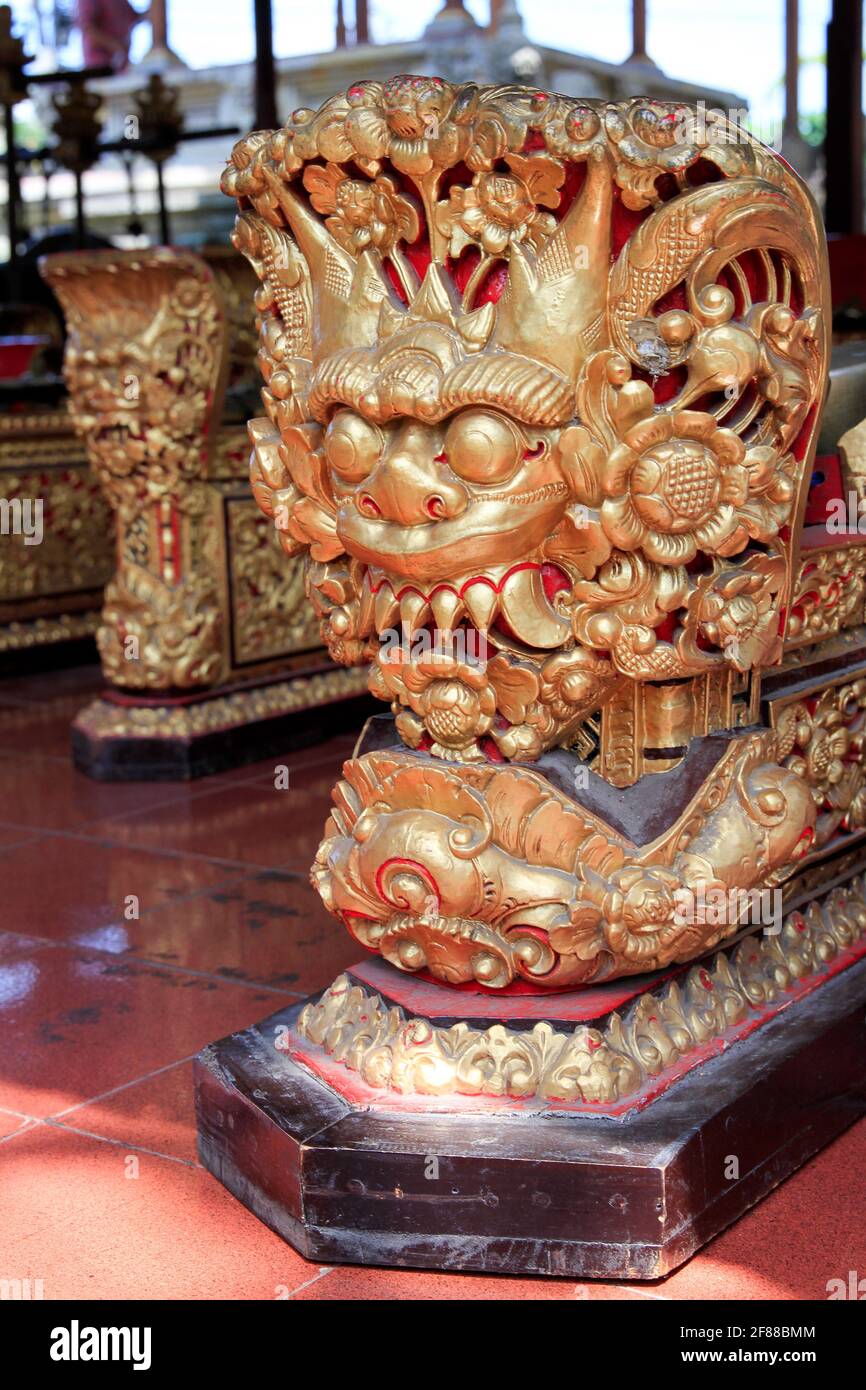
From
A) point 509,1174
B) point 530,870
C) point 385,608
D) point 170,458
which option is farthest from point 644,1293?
point 170,458

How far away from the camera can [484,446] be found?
70.0 inches

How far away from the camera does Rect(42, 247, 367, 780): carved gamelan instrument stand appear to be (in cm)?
416

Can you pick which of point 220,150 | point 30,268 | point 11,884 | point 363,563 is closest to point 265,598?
point 11,884

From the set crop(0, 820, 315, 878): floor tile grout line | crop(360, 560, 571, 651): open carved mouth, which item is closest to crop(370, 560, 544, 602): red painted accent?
crop(360, 560, 571, 651): open carved mouth

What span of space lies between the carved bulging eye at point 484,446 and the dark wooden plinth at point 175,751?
8.38ft

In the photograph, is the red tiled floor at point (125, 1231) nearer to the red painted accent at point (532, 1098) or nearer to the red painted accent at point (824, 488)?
the red painted accent at point (532, 1098)

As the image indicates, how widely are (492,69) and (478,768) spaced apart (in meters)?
10.8

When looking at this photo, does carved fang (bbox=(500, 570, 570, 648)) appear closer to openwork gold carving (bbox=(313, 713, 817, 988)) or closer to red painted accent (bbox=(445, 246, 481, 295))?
openwork gold carving (bbox=(313, 713, 817, 988))

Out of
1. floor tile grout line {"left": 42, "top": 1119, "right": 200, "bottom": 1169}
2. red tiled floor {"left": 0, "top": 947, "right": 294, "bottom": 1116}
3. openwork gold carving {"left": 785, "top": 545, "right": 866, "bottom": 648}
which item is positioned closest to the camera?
floor tile grout line {"left": 42, "top": 1119, "right": 200, "bottom": 1169}

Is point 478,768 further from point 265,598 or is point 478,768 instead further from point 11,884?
point 265,598

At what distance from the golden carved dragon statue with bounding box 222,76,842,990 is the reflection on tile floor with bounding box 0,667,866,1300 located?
36 centimetres

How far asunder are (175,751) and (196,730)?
0.26 feet

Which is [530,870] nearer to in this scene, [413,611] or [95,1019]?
[413,611]

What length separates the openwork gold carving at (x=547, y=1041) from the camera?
1.84 metres
